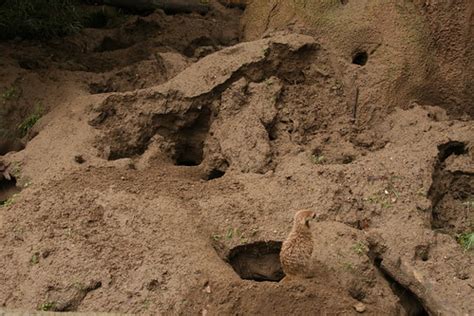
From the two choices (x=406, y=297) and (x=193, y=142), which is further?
(x=193, y=142)

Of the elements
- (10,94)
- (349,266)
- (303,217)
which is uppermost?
(10,94)

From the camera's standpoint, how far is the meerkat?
16.3 feet

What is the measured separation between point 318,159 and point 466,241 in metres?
1.27

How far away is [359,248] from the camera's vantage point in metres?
5.27

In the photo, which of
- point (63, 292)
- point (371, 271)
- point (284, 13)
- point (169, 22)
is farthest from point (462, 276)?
point (169, 22)

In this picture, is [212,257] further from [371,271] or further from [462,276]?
[462,276]

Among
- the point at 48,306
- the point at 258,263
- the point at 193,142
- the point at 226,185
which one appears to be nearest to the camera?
the point at 48,306

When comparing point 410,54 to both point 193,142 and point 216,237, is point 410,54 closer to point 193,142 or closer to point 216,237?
point 193,142

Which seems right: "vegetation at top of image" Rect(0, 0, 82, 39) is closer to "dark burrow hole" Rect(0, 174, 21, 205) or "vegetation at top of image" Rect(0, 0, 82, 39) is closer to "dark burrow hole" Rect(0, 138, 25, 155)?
"dark burrow hole" Rect(0, 138, 25, 155)

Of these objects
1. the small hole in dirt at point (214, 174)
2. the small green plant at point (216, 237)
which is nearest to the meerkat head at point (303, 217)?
the small green plant at point (216, 237)

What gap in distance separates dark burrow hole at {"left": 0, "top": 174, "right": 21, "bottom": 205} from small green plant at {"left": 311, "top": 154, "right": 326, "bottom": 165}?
7.62 feet

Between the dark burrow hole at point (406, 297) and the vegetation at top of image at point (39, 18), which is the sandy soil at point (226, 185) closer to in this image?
the dark burrow hole at point (406, 297)

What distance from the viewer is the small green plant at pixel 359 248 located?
5258 millimetres

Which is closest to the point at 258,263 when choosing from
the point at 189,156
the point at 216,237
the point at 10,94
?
the point at 216,237
